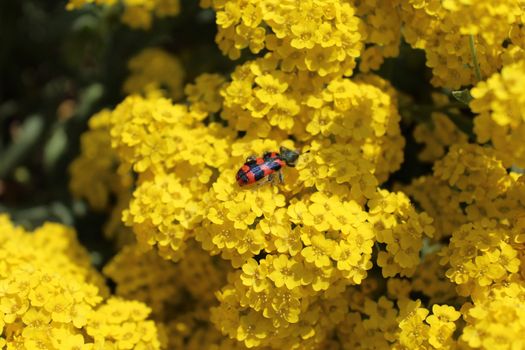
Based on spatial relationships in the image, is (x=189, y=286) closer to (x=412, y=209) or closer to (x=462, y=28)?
(x=412, y=209)

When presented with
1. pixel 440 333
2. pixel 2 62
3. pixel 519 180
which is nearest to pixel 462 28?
pixel 519 180

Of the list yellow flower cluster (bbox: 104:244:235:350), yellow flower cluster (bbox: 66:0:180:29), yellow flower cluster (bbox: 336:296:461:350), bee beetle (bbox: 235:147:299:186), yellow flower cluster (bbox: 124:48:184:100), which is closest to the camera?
yellow flower cluster (bbox: 336:296:461:350)

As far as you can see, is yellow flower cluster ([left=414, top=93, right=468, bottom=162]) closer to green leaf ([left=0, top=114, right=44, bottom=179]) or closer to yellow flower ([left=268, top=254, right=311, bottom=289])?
yellow flower ([left=268, top=254, right=311, bottom=289])

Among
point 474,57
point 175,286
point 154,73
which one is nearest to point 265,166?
point 474,57

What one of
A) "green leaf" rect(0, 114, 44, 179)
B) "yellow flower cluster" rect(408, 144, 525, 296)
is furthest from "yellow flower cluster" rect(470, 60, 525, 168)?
"green leaf" rect(0, 114, 44, 179)

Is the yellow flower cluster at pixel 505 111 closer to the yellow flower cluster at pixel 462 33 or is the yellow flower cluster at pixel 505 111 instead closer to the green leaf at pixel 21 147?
the yellow flower cluster at pixel 462 33

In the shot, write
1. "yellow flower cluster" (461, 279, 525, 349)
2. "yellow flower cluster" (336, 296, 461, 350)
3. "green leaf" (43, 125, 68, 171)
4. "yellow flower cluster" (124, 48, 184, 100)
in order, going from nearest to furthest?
1. "yellow flower cluster" (461, 279, 525, 349)
2. "yellow flower cluster" (336, 296, 461, 350)
3. "yellow flower cluster" (124, 48, 184, 100)
4. "green leaf" (43, 125, 68, 171)
